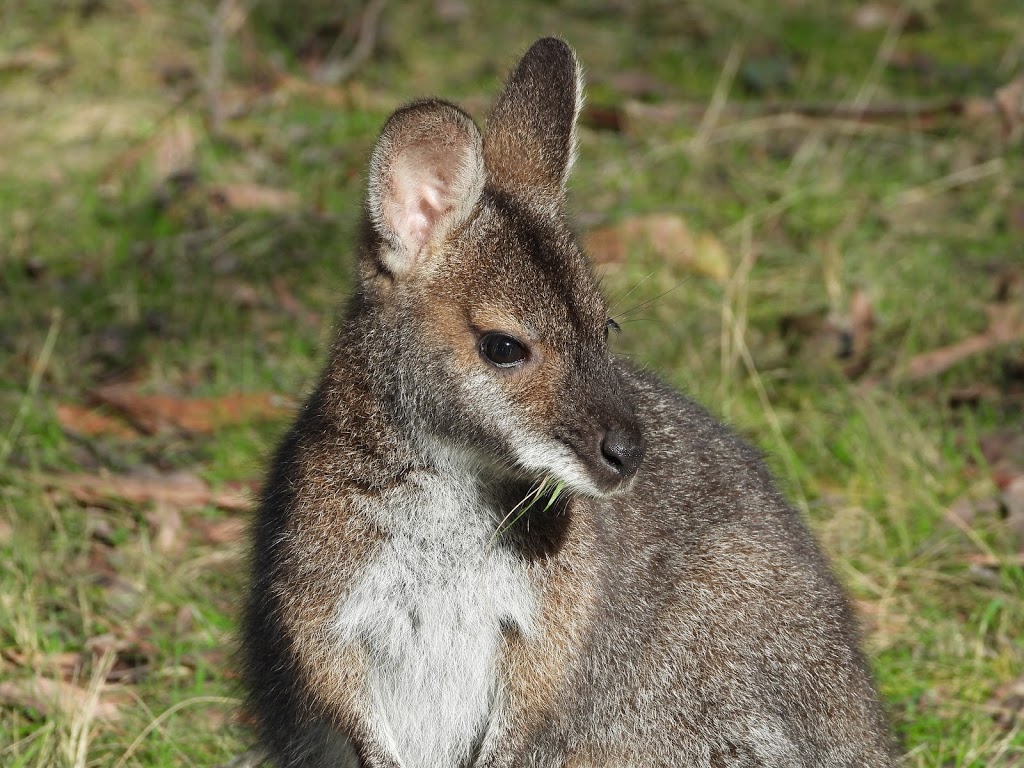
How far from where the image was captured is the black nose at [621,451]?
3.04m

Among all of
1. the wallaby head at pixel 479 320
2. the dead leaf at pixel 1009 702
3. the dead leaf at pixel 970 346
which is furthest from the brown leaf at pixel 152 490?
Result: the dead leaf at pixel 970 346

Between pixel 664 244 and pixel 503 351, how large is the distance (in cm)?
342

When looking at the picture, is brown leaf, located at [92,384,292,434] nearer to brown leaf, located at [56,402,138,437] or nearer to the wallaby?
brown leaf, located at [56,402,138,437]

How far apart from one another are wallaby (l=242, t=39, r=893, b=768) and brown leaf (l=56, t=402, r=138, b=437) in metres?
1.88

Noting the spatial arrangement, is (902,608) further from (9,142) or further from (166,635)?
(9,142)

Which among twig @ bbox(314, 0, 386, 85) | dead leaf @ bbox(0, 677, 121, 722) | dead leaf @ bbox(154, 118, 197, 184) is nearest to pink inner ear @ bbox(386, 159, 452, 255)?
dead leaf @ bbox(0, 677, 121, 722)

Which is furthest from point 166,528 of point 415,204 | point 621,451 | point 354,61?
point 354,61

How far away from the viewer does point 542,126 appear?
11.6 ft

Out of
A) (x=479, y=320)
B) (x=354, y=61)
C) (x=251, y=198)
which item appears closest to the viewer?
(x=479, y=320)

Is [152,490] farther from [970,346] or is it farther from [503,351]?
[970,346]

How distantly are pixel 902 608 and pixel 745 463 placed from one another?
1.13 metres

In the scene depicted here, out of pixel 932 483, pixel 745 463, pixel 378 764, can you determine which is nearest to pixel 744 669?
pixel 745 463

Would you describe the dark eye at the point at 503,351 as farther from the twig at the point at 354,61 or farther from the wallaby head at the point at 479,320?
the twig at the point at 354,61

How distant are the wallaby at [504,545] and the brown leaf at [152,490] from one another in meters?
1.37
